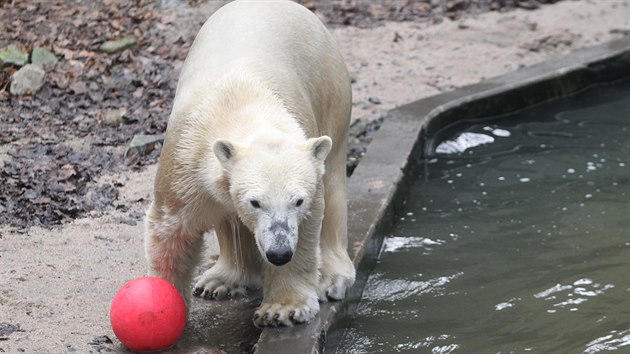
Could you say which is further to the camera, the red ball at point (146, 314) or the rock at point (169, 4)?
the rock at point (169, 4)

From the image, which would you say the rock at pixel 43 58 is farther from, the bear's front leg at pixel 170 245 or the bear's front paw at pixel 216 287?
the bear's front leg at pixel 170 245

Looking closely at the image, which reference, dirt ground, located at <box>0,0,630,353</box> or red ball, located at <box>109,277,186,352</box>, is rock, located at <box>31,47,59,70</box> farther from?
red ball, located at <box>109,277,186,352</box>

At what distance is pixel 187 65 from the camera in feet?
15.0

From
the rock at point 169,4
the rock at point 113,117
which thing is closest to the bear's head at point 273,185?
the rock at point 113,117

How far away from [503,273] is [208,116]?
2.07m

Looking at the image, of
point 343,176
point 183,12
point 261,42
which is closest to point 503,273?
point 343,176

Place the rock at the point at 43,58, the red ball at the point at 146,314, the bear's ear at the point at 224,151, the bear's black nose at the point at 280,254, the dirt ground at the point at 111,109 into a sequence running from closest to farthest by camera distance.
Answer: the bear's black nose at the point at 280,254 → the bear's ear at the point at 224,151 → the red ball at the point at 146,314 → the dirt ground at the point at 111,109 → the rock at the point at 43,58

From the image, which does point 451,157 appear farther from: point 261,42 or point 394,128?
point 261,42

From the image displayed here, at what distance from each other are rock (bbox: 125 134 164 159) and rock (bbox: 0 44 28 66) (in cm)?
182

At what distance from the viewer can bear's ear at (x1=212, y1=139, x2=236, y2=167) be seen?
12.3ft

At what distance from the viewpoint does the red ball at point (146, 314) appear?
12.8ft

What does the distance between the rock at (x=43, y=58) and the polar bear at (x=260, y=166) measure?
3.79 meters

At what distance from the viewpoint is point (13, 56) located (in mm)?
8039

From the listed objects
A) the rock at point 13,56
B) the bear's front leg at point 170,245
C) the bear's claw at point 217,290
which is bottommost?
the rock at point 13,56
